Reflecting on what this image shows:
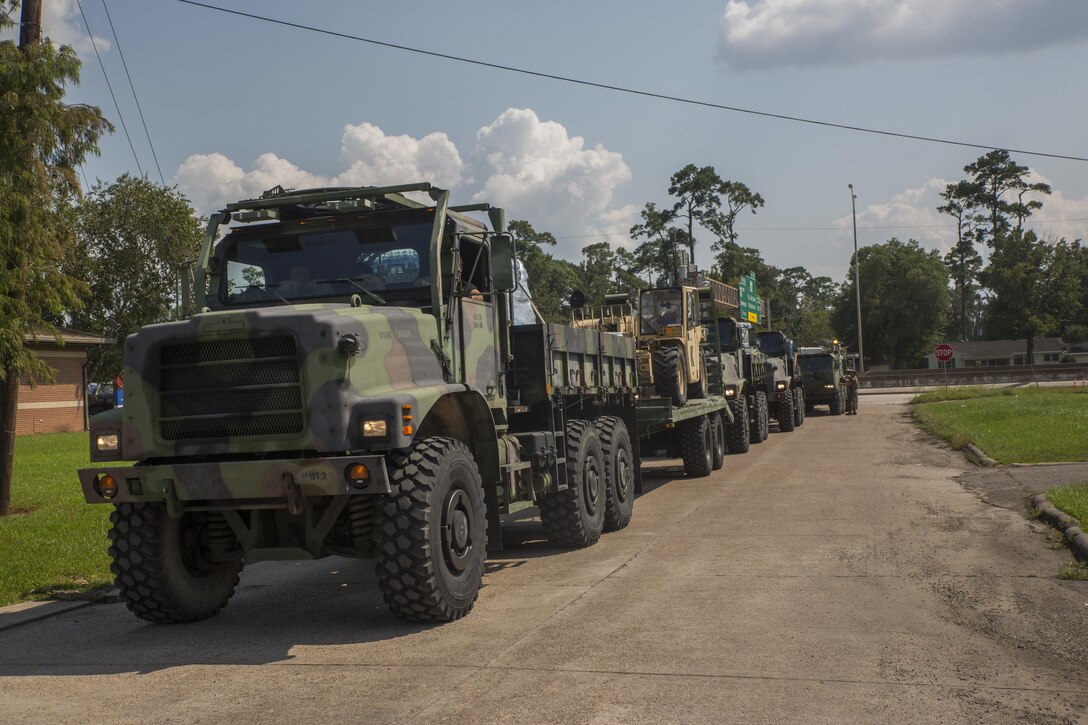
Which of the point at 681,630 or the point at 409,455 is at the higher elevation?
the point at 409,455

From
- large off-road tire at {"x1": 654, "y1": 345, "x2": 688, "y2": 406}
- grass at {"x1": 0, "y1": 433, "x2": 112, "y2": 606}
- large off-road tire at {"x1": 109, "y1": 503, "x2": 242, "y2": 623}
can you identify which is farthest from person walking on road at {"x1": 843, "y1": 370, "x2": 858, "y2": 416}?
large off-road tire at {"x1": 109, "y1": 503, "x2": 242, "y2": 623}

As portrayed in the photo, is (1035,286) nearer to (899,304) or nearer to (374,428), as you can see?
(899,304)

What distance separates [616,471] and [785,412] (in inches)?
686

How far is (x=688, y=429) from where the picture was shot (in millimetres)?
16547

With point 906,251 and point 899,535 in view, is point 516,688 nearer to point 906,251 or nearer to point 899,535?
point 899,535

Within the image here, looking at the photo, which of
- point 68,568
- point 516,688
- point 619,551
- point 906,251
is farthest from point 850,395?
point 906,251

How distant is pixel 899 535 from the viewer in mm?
10281

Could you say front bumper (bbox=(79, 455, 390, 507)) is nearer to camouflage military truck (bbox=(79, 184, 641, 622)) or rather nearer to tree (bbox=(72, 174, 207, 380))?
camouflage military truck (bbox=(79, 184, 641, 622))

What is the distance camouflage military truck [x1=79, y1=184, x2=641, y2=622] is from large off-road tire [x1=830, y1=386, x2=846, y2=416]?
92.6 ft

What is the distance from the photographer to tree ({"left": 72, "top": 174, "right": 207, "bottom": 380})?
41688 mm

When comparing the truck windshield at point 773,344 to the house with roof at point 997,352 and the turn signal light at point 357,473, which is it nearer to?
the turn signal light at point 357,473

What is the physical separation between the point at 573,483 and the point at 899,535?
3.17 meters

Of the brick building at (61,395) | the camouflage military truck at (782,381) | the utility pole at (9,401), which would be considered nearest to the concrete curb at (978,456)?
the camouflage military truck at (782,381)

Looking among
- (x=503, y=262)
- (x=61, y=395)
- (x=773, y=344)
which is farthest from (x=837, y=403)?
(x=503, y=262)
